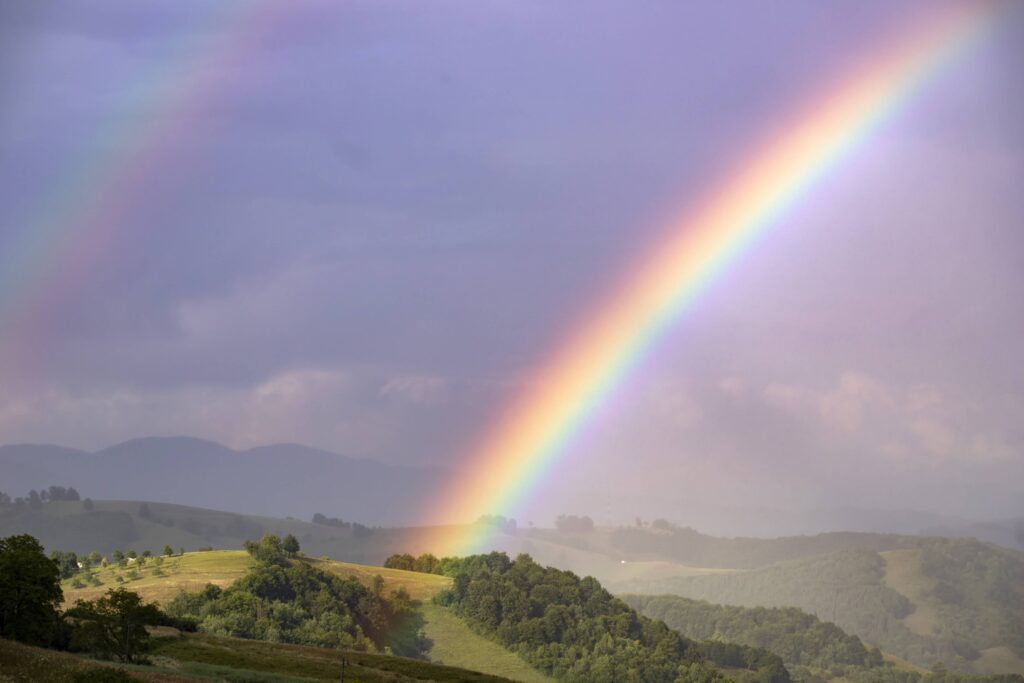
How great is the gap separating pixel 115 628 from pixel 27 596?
1116 cm

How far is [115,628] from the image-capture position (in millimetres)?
109688

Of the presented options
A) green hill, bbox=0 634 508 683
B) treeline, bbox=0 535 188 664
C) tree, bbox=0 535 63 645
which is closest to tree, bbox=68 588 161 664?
treeline, bbox=0 535 188 664

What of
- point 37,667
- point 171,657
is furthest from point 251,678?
point 37,667

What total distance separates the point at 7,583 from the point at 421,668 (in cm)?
6268

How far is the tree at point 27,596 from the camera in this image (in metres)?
100

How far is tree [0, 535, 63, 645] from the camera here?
10038 centimetres

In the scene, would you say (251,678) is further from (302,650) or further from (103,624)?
(302,650)

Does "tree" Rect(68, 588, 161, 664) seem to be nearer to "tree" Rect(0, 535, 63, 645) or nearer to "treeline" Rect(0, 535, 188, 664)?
"treeline" Rect(0, 535, 188, 664)

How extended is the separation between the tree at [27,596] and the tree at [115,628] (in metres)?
3.40

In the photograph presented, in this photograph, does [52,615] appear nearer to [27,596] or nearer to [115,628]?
[27,596]

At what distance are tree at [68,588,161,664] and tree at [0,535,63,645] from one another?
3403 mm

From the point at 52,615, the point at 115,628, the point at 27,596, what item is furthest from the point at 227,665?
the point at 27,596

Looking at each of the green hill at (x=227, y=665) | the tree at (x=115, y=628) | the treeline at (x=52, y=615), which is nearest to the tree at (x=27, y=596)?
the treeline at (x=52, y=615)

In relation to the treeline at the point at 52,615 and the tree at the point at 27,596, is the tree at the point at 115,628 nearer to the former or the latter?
the treeline at the point at 52,615
